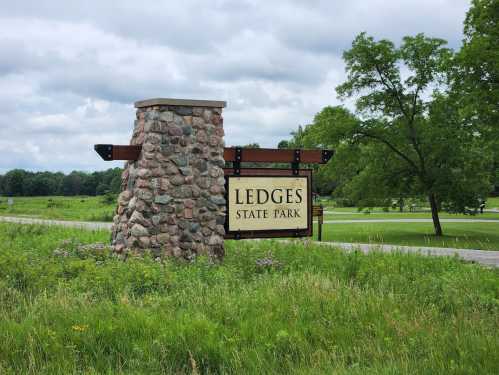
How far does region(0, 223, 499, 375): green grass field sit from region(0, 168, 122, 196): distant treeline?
205ft

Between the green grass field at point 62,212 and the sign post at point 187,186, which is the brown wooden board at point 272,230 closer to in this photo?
the sign post at point 187,186

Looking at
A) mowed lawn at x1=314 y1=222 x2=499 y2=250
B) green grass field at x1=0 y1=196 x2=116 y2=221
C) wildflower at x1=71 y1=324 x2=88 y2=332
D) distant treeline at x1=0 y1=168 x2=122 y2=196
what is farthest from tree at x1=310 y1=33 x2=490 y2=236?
distant treeline at x1=0 y1=168 x2=122 y2=196

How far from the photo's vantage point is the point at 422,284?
8.95 metres

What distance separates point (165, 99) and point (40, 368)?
6.72 m

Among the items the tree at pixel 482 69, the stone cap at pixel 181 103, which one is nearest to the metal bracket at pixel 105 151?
the stone cap at pixel 181 103

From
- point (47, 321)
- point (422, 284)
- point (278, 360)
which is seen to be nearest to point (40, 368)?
point (47, 321)

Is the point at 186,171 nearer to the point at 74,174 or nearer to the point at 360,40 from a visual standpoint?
the point at 360,40

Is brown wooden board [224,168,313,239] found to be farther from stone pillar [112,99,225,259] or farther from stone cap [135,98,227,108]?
stone cap [135,98,227,108]

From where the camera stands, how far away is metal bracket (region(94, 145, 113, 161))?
11.5 metres

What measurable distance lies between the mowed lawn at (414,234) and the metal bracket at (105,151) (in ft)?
38.4

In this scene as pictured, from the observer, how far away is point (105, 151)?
454 inches

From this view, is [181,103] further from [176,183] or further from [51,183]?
[51,183]

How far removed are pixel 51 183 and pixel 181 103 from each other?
216 feet

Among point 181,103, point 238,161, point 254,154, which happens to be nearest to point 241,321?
point 181,103
